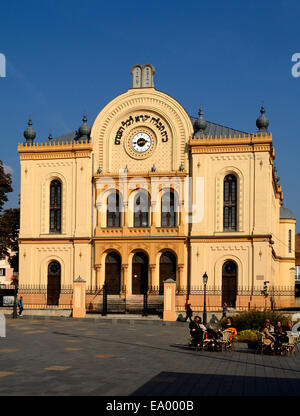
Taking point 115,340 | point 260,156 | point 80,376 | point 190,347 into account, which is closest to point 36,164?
point 260,156

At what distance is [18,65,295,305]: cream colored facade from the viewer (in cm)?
4675

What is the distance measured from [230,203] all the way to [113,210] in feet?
30.7

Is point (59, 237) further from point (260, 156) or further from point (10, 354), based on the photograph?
point (10, 354)

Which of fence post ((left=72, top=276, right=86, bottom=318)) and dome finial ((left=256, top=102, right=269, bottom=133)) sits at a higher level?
dome finial ((left=256, top=102, right=269, bottom=133))

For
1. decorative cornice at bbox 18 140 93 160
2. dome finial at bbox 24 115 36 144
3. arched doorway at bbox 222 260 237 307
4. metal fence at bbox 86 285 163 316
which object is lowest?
metal fence at bbox 86 285 163 316

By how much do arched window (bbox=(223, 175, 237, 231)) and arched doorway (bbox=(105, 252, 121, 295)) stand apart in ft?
29.8

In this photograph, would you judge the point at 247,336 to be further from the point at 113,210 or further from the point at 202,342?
the point at 113,210

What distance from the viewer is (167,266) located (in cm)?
4806

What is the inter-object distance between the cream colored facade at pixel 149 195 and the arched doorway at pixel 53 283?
0.47 meters

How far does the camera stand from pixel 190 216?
4747 centimetres

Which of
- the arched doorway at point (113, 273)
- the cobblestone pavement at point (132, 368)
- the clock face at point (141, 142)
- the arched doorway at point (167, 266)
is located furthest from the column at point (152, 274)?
the cobblestone pavement at point (132, 368)

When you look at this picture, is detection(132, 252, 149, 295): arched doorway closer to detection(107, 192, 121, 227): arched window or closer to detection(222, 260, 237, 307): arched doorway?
detection(107, 192, 121, 227): arched window

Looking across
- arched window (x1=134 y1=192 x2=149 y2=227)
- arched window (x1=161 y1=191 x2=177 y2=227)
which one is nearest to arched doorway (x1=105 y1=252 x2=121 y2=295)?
arched window (x1=134 y1=192 x2=149 y2=227)

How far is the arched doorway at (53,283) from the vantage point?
1943 inches
